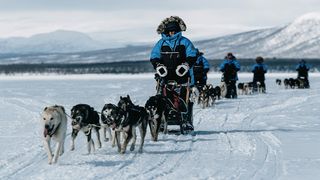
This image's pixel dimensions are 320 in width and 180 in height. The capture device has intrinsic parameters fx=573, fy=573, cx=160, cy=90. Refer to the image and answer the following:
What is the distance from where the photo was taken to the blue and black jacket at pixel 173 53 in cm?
1059

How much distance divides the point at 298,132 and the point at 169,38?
3.09 meters

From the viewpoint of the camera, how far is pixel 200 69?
58.1 feet

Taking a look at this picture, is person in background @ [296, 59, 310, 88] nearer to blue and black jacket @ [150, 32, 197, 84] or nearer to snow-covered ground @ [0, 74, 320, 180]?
snow-covered ground @ [0, 74, 320, 180]

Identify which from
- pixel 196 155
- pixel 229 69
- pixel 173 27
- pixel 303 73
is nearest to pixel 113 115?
pixel 196 155

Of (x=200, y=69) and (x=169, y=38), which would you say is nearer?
(x=169, y=38)

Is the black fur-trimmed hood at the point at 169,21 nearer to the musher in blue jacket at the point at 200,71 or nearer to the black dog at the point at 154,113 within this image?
the black dog at the point at 154,113

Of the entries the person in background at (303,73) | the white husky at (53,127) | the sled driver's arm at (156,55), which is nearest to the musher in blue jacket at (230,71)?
the person in background at (303,73)

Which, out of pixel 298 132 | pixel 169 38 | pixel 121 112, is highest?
pixel 169 38

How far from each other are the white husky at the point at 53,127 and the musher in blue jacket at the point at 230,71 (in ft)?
50.3

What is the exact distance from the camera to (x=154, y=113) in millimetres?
9758

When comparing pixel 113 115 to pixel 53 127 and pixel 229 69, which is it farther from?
pixel 229 69

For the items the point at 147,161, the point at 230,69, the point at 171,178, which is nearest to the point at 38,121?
the point at 147,161

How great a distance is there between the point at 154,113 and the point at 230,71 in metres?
13.3

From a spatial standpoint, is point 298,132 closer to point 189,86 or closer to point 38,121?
point 189,86
